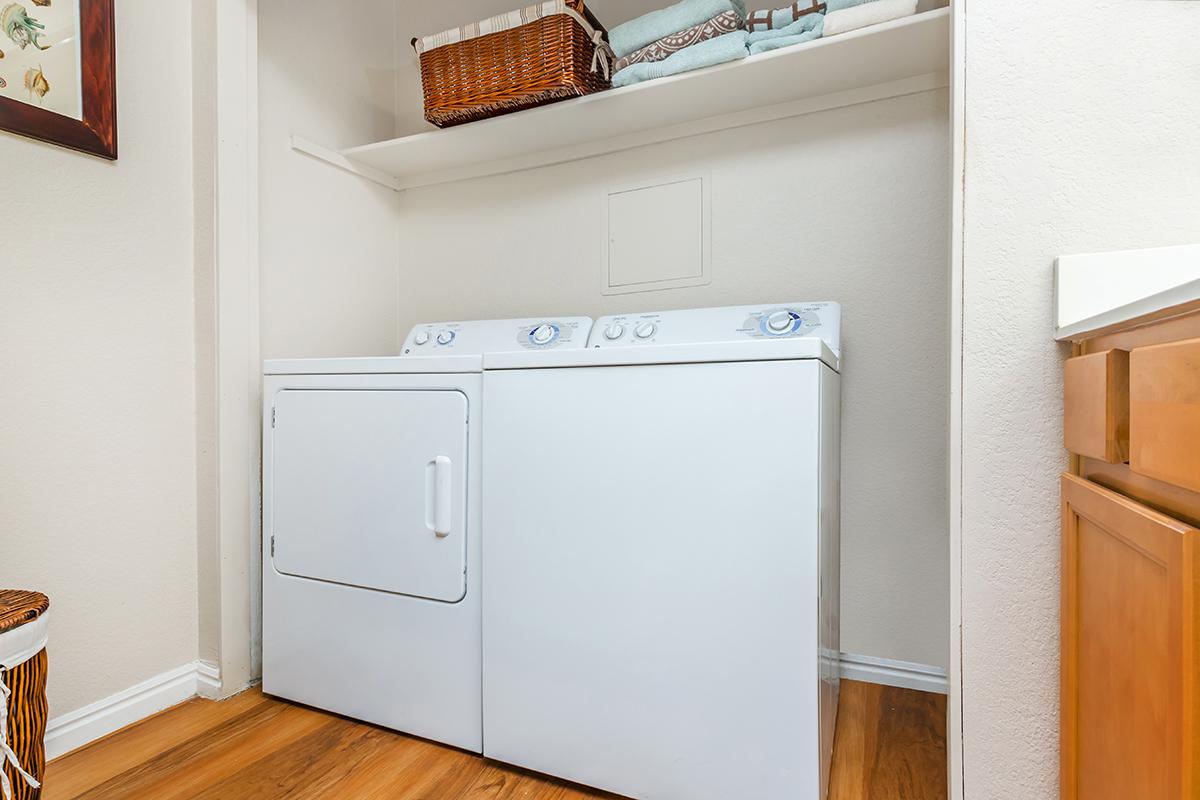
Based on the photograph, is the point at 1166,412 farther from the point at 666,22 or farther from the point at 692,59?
the point at 666,22

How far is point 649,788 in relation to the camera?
1.17m

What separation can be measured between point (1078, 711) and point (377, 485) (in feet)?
4.51

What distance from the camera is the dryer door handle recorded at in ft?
4.51

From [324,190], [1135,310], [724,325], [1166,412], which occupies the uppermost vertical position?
[324,190]

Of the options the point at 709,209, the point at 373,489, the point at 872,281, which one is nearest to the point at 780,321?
the point at 872,281

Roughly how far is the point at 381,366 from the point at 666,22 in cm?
113

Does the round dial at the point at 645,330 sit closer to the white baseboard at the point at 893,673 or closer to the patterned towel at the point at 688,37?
the patterned towel at the point at 688,37

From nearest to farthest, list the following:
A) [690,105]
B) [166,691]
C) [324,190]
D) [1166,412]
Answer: [1166,412] → [166,691] → [690,105] → [324,190]

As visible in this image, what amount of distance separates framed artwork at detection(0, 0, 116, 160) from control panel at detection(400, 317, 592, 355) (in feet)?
3.00

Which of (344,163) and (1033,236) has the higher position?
(344,163)

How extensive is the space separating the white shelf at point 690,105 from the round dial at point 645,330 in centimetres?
61

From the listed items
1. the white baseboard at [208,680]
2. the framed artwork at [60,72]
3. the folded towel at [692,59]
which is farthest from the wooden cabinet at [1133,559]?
the framed artwork at [60,72]

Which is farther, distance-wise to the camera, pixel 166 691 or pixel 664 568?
pixel 166 691

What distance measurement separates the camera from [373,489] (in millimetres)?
1473
